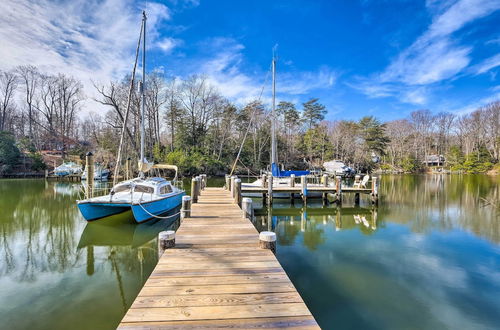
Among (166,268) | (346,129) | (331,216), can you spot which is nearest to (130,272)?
(166,268)

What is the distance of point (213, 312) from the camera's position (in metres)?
2.95

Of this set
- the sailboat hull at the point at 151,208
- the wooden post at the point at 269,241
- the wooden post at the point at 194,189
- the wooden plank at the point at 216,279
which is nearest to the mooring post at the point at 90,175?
the sailboat hull at the point at 151,208

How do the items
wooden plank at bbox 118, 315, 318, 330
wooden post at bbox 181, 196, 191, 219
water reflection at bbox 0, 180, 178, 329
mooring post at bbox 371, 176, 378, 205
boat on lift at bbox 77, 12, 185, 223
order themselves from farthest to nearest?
mooring post at bbox 371, 176, 378, 205 → boat on lift at bbox 77, 12, 185, 223 → wooden post at bbox 181, 196, 191, 219 → water reflection at bbox 0, 180, 178, 329 → wooden plank at bbox 118, 315, 318, 330

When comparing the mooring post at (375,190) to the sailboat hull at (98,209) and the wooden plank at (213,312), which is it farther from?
the wooden plank at (213,312)

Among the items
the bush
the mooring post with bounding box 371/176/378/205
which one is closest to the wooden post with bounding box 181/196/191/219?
the mooring post with bounding box 371/176/378/205

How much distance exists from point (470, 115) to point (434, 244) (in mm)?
63194

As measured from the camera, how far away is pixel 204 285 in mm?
3629

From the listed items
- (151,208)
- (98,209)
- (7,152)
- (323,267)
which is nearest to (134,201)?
(151,208)

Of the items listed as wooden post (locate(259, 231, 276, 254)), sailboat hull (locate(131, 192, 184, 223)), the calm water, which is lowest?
the calm water

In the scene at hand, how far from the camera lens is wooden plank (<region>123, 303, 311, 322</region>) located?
9.23 feet

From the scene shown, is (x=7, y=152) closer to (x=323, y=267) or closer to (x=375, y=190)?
(x=323, y=267)

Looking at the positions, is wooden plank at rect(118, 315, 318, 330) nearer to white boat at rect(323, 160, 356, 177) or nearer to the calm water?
the calm water

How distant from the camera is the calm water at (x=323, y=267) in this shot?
493 centimetres

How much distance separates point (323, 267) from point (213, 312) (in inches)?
199
